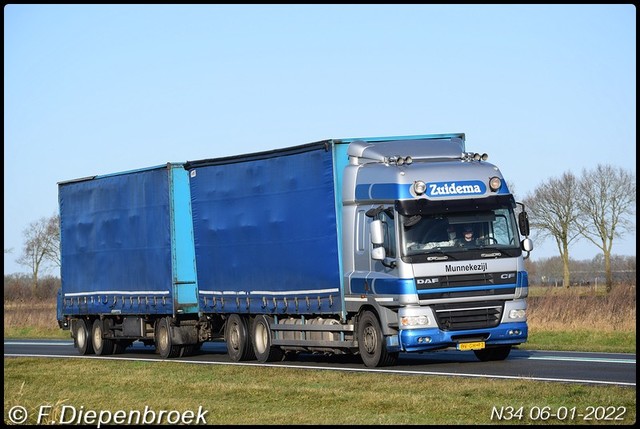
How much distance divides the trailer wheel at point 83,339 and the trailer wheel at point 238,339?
6.63 m

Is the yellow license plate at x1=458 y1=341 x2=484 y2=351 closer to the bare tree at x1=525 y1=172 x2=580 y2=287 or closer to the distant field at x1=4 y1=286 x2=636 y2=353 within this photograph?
the distant field at x1=4 y1=286 x2=636 y2=353

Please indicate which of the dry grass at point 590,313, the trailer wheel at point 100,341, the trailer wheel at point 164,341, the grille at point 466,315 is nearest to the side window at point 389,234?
the grille at point 466,315

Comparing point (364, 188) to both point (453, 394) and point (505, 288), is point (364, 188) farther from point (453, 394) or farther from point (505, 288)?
point (453, 394)

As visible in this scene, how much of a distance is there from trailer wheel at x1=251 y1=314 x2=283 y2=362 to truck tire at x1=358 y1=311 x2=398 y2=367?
321 cm

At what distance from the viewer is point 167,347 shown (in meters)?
29.5

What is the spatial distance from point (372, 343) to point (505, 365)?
91.8 inches

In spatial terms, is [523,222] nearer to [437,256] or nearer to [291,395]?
[437,256]

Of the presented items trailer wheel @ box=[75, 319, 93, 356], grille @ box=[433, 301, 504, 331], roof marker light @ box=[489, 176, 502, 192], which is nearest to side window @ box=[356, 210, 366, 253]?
grille @ box=[433, 301, 504, 331]

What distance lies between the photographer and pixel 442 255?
72.4 feet

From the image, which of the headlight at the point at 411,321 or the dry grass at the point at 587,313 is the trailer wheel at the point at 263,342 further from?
the dry grass at the point at 587,313

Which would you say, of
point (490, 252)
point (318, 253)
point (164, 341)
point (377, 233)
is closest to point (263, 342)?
point (318, 253)

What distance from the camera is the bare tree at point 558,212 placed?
77812 mm

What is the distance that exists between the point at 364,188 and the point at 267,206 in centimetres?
363

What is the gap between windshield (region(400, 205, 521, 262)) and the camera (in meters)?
22.1
